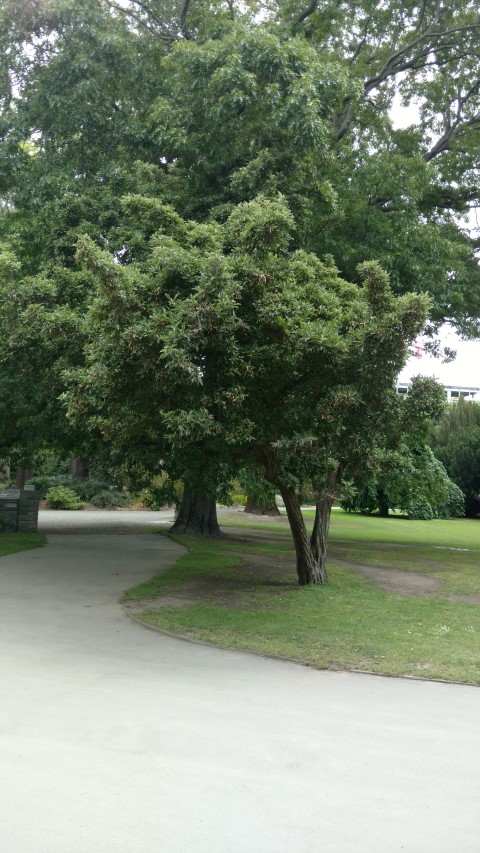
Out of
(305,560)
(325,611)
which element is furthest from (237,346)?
(305,560)

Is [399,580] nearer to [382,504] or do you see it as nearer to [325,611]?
[325,611]

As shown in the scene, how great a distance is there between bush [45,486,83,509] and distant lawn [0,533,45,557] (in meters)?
12.0

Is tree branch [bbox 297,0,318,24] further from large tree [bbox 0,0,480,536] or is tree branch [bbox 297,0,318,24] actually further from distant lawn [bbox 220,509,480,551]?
distant lawn [bbox 220,509,480,551]

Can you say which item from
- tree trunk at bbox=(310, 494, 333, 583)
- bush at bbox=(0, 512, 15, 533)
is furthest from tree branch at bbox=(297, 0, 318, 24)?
bush at bbox=(0, 512, 15, 533)

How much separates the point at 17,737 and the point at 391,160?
15828 millimetres

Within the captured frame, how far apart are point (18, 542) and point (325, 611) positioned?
9386mm

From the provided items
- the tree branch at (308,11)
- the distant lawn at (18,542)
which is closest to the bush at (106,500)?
the distant lawn at (18,542)

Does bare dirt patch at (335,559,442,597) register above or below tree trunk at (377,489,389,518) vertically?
below

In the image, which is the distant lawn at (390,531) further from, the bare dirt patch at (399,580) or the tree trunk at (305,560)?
the tree trunk at (305,560)

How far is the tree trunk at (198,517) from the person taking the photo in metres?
21.2

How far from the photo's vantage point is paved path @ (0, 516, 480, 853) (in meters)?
4.00

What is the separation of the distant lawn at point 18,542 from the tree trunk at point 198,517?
3903 millimetres

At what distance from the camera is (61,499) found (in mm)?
32000

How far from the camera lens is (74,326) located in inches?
432
